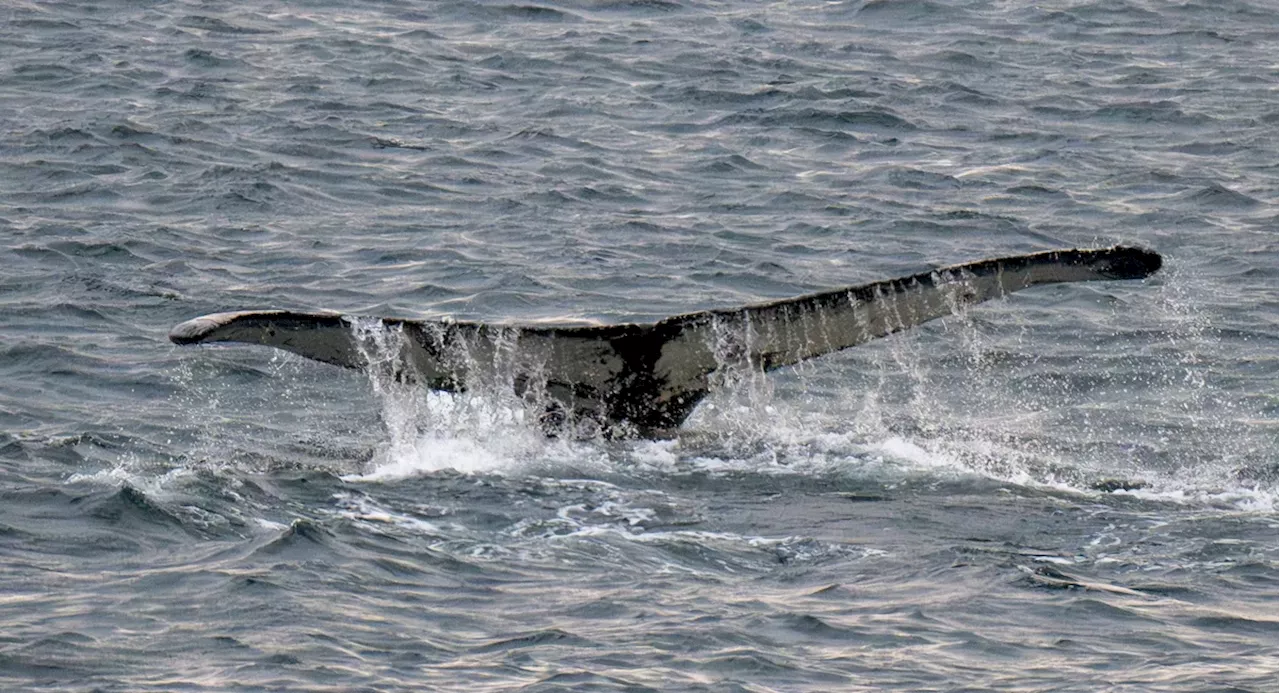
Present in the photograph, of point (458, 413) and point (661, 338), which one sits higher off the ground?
point (661, 338)

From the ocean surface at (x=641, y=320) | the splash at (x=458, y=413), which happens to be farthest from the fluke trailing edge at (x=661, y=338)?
the ocean surface at (x=641, y=320)

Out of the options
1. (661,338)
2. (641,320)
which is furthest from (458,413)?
(641,320)

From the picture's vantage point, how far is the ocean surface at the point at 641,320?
9.48 metres

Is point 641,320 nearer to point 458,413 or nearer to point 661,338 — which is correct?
point 458,413

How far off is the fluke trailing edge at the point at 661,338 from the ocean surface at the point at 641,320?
29 centimetres

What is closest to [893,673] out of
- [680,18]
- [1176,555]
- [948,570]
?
[948,570]

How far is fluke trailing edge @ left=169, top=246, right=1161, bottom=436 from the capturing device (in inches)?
431

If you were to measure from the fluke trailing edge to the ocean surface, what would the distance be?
0.29 metres

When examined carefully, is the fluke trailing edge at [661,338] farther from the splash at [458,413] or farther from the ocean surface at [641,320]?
the ocean surface at [641,320]

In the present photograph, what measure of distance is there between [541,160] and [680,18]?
7178 mm

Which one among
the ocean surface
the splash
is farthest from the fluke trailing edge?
the ocean surface

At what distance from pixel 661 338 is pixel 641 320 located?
4.99m

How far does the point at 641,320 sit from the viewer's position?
1641 centimetres

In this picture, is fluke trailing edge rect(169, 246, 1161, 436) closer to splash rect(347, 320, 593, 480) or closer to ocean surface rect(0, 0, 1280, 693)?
splash rect(347, 320, 593, 480)
